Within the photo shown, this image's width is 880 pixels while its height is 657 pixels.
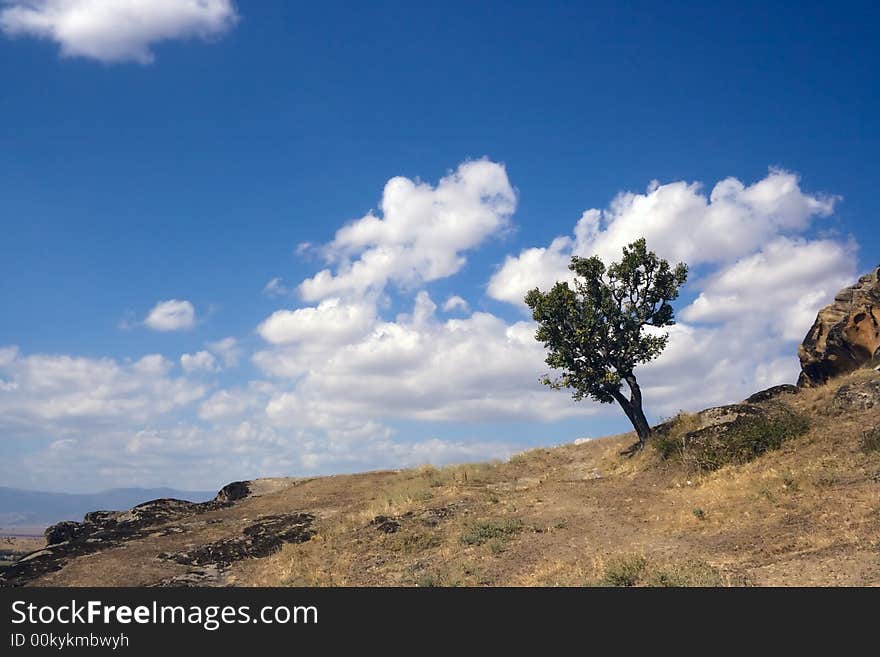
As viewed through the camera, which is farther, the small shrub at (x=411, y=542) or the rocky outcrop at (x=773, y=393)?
the rocky outcrop at (x=773, y=393)

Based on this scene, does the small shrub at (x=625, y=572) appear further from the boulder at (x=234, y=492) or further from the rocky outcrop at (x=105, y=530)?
the boulder at (x=234, y=492)

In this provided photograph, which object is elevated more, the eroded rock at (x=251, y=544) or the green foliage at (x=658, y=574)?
the eroded rock at (x=251, y=544)

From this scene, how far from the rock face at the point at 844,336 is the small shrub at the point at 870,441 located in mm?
11420

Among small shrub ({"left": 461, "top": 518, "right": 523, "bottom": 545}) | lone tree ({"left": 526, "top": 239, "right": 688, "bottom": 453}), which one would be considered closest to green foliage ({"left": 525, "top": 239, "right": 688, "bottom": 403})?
lone tree ({"left": 526, "top": 239, "right": 688, "bottom": 453})

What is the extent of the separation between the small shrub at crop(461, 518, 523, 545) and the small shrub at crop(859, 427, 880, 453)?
13.5 metres

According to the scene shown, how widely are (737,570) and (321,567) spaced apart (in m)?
13.9

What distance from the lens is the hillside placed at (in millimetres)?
16016

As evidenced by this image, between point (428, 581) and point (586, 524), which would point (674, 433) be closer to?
point (586, 524)

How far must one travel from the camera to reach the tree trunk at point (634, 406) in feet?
→ 118

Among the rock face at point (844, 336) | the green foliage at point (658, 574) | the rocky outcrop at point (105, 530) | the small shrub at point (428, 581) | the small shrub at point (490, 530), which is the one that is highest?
the rock face at point (844, 336)

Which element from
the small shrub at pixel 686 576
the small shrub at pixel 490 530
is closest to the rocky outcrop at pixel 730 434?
the small shrub at pixel 490 530

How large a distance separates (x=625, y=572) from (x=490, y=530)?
344 inches

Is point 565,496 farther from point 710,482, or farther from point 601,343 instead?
point 601,343
